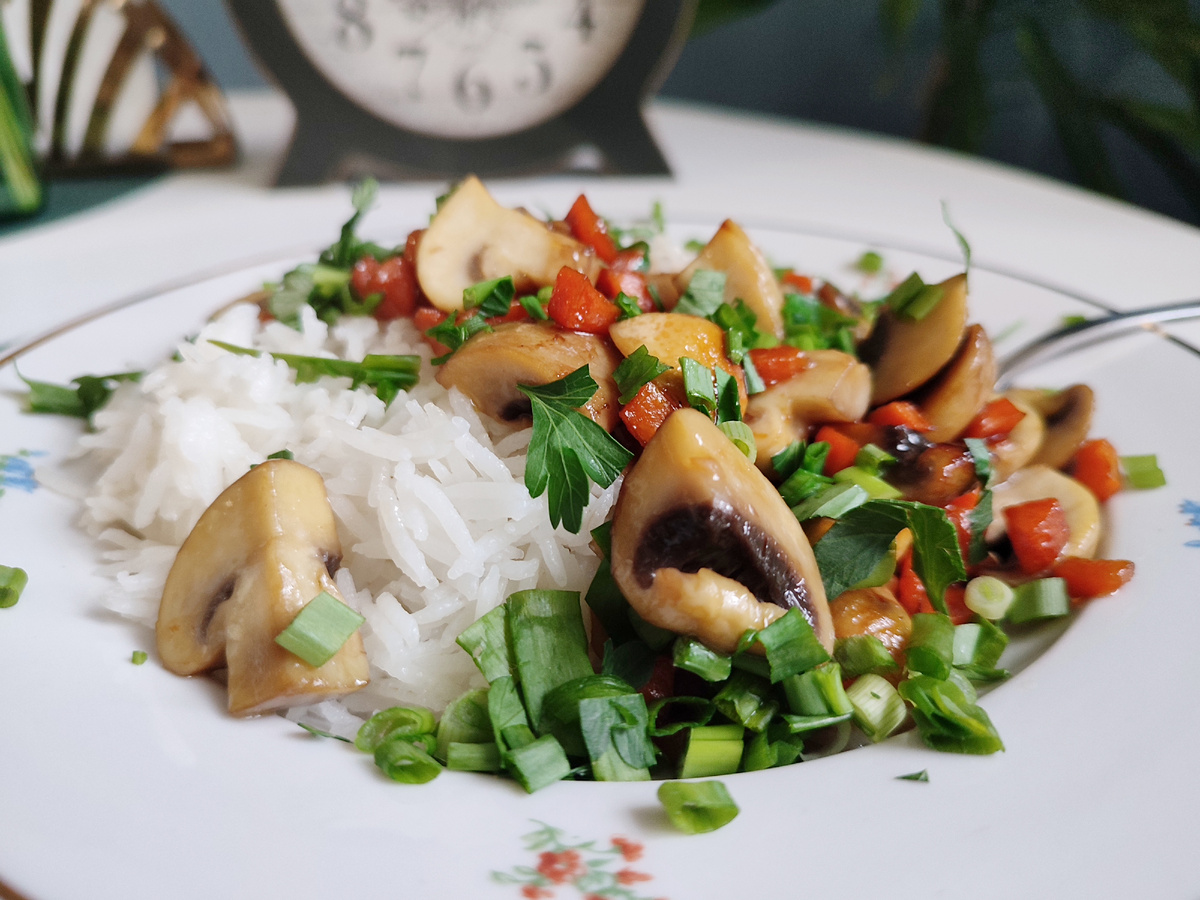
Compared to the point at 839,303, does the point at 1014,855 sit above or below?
below

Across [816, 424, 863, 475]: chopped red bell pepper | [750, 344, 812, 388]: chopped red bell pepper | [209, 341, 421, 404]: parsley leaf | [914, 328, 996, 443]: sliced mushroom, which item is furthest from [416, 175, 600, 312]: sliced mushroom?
[914, 328, 996, 443]: sliced mushroom

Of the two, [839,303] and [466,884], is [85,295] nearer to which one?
[839,303]

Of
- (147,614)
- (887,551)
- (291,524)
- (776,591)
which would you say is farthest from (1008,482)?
(147,614)

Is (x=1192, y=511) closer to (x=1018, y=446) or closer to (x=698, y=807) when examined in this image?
(x=1018, y=446)

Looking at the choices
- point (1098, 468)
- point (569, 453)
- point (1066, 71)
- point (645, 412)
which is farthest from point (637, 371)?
point (1066, 71)

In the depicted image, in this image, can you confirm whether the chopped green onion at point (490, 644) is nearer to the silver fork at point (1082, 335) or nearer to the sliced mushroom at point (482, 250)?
the sliced mushroom at point (482, 250)

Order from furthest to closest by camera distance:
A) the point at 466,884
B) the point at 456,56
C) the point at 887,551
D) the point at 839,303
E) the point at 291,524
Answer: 1. the point at 456,56
2. the point at 839,303
3. the point at 887,551
4. the point at 291,524
5. the point at 466,884

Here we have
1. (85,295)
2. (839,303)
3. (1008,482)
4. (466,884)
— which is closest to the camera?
(466,884)

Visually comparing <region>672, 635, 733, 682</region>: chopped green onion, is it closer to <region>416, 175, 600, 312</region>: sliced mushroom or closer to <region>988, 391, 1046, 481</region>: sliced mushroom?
<region>988, 391, 1046, 481</region>: sliced mushroom
